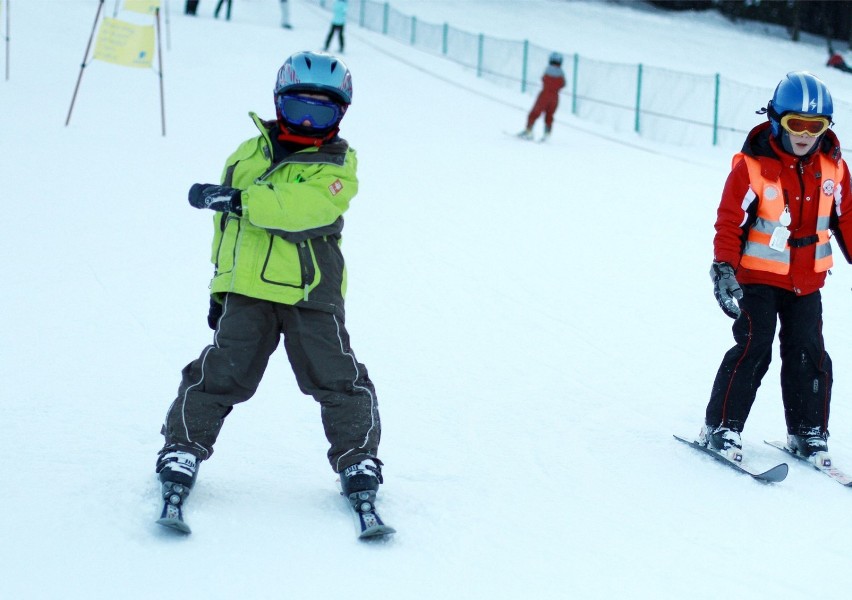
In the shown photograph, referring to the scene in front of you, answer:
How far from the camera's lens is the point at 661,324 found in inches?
274

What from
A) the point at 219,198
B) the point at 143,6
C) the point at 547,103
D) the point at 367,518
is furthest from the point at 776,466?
the point at 547,103

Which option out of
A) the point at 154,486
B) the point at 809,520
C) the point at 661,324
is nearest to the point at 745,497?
the point at 809,520

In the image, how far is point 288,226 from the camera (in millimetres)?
3443

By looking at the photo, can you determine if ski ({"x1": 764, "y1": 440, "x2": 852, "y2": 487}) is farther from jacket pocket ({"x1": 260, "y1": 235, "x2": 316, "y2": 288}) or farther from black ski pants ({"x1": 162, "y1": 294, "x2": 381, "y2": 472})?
jacket pocket ({"x1": 260, "y1": 235, "x2": 316, "y2": 288})

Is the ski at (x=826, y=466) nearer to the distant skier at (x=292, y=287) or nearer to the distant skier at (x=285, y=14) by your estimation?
the distant skier at (x=292, y=287)

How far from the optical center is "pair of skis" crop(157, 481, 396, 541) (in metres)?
3.38

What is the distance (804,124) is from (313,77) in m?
1.93

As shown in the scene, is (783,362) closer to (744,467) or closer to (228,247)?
(744,467)

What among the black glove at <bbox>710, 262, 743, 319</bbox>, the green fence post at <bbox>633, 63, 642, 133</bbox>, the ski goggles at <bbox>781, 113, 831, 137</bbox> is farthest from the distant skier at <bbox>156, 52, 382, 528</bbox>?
the green fence post at <bbox>633, 63, 642, 133</bbox>

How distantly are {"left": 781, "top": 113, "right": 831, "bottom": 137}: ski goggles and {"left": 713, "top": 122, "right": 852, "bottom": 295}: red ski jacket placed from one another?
0.11 meters

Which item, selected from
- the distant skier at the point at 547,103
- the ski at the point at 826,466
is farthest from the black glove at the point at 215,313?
the distant skier at the point at 547,103

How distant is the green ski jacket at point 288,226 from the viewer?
3.44 m

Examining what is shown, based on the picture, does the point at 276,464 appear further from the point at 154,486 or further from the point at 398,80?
the point at 398,80

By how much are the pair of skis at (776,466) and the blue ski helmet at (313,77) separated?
2.11 meters
